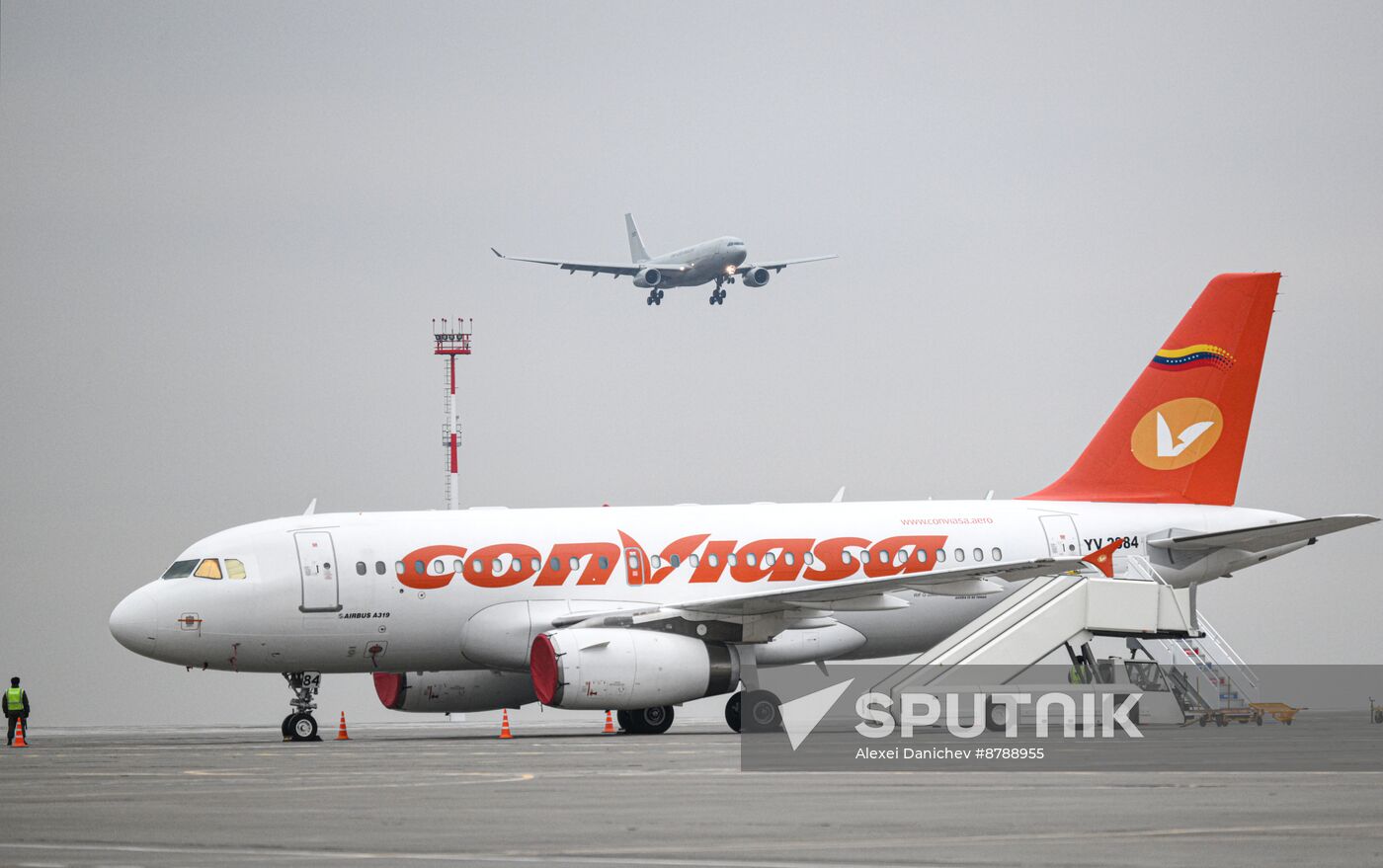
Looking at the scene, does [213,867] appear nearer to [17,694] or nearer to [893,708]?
[893,708]

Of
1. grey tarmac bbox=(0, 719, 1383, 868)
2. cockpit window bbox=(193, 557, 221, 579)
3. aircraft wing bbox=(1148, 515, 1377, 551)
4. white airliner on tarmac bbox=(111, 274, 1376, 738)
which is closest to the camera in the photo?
grey tarmac bbox=(0, 719, 1383, 868)

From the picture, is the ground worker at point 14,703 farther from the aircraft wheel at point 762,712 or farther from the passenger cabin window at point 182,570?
the aircraft wheel at point 762,712

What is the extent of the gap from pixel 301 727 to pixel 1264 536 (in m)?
17.7

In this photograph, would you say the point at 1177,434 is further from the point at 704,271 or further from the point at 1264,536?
the point at 704,271

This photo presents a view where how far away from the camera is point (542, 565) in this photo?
34.1m

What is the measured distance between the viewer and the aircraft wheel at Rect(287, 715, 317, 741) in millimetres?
32947

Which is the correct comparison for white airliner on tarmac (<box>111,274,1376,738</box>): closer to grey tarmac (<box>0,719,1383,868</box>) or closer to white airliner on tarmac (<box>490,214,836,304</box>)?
grey tarmac (<box>0,719,1383,868</box>)

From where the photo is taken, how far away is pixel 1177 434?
39125 millimetres

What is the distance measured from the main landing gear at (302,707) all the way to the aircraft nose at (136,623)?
8.30 feet

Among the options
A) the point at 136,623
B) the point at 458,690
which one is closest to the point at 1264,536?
the point at 458,690

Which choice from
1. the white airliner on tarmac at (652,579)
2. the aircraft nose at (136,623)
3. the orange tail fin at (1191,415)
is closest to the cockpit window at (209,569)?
the white airliner on tarmac at (652,579)

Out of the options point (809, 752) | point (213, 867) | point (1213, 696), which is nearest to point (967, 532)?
point (1213, 696)

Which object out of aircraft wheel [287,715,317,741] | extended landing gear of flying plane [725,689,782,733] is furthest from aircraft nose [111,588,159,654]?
extended landing gear of flying plane [725,689,782,733]

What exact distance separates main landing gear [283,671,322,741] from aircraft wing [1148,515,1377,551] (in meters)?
16.0
